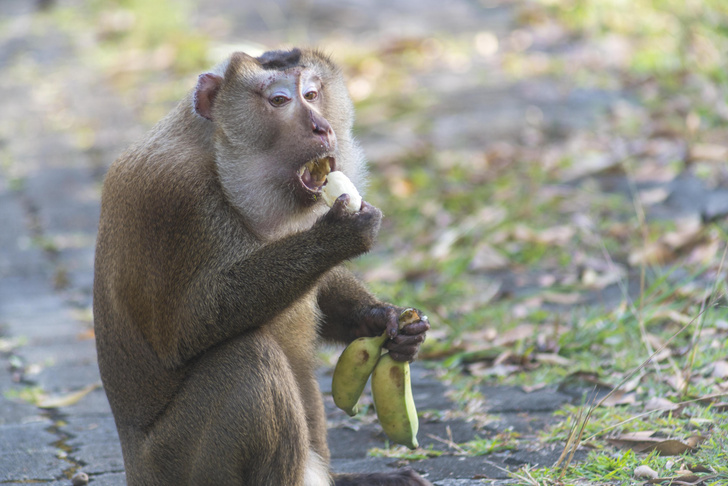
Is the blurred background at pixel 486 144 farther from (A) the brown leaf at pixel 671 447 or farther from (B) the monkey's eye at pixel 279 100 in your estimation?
(B) the monkey's eye at pixel 279 100

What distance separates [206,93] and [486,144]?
4.41 m

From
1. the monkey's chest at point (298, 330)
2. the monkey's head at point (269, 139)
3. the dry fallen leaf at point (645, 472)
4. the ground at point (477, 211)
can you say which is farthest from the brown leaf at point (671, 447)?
the monkey's head at point (269, 139)

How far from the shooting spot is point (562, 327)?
464cm

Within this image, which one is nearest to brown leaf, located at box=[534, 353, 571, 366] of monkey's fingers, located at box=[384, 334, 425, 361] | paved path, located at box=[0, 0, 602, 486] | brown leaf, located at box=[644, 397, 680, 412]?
paved path, located at box=[0, 0, 602, 486]

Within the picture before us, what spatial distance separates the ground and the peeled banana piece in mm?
1109

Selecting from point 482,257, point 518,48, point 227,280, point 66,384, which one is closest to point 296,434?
point 227,280

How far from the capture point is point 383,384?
10.7ft

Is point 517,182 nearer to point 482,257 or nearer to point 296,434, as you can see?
point 482,257

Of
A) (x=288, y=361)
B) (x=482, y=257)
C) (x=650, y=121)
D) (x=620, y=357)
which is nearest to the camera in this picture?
(x=288, y=361)

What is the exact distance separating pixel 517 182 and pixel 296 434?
4.04 metres

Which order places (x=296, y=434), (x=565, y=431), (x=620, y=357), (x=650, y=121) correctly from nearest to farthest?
(x=296, y=434)
(x=565, y=431)
(x=620, y=357)
(x=650, y=121)

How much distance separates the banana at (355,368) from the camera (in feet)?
10.9

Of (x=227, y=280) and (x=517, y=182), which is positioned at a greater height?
(x=517, y=182)

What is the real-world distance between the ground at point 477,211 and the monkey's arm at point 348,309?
0.53 meters
